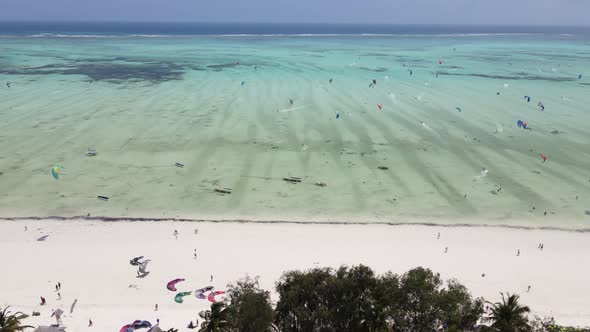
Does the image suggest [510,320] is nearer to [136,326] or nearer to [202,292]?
[202,292]

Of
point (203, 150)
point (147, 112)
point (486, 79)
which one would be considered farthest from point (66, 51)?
point (486, 79)

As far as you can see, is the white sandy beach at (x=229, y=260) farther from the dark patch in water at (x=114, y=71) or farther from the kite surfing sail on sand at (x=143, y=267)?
the dark patch in water at (x=114, y=71)

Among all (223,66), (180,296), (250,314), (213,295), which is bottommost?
(180,296)

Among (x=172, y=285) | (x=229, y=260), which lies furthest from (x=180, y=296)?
(x=229, y=260)

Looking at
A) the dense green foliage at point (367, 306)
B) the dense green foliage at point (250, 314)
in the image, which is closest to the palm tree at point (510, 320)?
the dense green foliage at point (367, 306)

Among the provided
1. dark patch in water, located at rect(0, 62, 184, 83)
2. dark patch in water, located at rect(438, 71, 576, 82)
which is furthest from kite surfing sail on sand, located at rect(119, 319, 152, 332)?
dark patch in water, located at rect(438, 71, 576, 82)

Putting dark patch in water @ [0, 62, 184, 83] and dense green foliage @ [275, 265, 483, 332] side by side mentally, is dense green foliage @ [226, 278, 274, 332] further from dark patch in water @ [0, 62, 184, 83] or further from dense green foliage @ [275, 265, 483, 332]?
dark patch in water @ [0, 62, 184, 83]

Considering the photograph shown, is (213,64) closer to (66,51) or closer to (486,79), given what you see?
(66,51)
